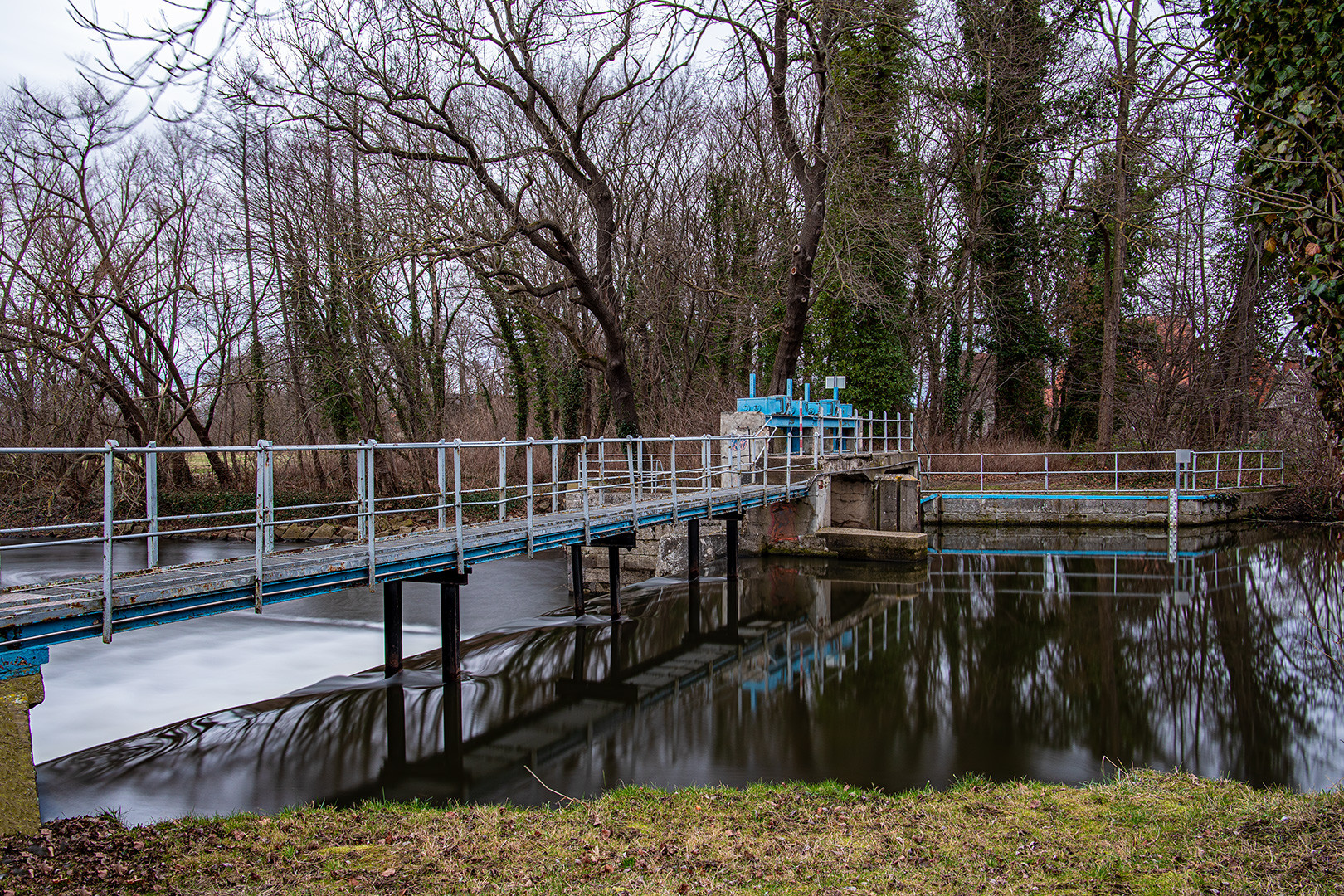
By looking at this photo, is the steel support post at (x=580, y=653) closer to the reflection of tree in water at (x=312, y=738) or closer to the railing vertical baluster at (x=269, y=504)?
the reflection of tree in water at (x=312, y=738)

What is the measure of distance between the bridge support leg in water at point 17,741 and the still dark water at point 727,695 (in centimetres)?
120

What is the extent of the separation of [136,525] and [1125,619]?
2909 centimetres

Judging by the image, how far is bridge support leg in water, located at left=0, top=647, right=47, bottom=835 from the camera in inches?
251

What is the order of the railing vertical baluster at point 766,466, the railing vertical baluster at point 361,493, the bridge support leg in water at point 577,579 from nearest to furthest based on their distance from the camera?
1. the railing vertical baluster at point 361,493
2. the bridge support leg in water at point 577,579
3. the railing vertical baluster at point 766,466

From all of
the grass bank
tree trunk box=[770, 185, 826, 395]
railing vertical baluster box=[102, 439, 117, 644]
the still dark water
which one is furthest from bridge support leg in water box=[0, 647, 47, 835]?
tree trunk box=[770, 185, 826, 395]

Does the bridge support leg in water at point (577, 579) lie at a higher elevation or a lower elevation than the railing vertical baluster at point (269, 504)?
lower

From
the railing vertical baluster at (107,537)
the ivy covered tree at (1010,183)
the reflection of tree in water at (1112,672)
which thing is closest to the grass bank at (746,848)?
the railing vertical baluster at (107,537)

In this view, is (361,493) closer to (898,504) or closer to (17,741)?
(17,741)

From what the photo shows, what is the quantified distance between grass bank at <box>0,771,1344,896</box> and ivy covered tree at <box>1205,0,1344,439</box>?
2.76m

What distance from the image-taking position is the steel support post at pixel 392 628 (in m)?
11.4

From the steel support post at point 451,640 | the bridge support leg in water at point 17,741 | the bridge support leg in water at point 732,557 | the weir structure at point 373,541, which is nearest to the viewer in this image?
the bridge support leg in water at point 17,741

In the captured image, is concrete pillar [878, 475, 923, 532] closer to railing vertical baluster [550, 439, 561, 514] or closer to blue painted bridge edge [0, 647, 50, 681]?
railing vertical baluster [550, 439, 561, 514]

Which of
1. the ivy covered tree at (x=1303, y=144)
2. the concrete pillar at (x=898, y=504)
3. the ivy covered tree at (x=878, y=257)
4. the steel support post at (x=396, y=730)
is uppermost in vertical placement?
the ivy covered tree at (x=878, y=257)

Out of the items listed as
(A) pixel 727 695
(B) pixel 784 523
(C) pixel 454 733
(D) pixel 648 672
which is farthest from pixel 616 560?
(B) pixel 784 523
